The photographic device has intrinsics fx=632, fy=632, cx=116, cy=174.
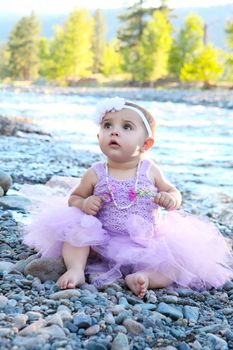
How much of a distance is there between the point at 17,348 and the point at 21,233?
181cm

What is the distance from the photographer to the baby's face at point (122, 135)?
10.3 feet

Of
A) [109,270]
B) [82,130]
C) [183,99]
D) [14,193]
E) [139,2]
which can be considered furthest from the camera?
[139,2]

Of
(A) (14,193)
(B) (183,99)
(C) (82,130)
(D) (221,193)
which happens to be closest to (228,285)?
(A) (14,193)

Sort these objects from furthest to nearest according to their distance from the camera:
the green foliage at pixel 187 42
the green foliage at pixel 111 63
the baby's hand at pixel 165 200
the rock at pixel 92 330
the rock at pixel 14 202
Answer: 1. the green foliage at pixel 111 63
2. the green foliage at pixel 187 42
3. the rock at pixel 14 202
4. the baby's hand at pixel 165 200
5. the rock at pixel 92 330

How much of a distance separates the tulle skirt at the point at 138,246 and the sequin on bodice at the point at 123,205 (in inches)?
1.6

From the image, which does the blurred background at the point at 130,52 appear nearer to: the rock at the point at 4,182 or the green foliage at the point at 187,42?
the green foliage at the point at 187,42

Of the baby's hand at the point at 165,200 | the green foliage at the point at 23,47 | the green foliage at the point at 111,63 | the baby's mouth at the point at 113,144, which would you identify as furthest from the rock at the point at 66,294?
the green foliage at the point at 23,47

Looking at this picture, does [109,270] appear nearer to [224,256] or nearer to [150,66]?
[224,256]

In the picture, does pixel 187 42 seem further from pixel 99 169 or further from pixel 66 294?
pixel 66 294

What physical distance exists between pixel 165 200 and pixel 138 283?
0.52 meters

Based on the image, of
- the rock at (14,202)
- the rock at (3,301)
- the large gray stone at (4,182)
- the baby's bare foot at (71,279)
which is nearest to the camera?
the rock at (3,301)

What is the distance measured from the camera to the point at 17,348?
1.92 m

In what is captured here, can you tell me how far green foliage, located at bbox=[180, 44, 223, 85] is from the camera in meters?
43.5

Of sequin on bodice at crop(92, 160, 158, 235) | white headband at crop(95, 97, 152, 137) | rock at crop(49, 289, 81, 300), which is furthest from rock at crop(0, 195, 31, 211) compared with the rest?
rock at crop(49, 289, 81, 300)
